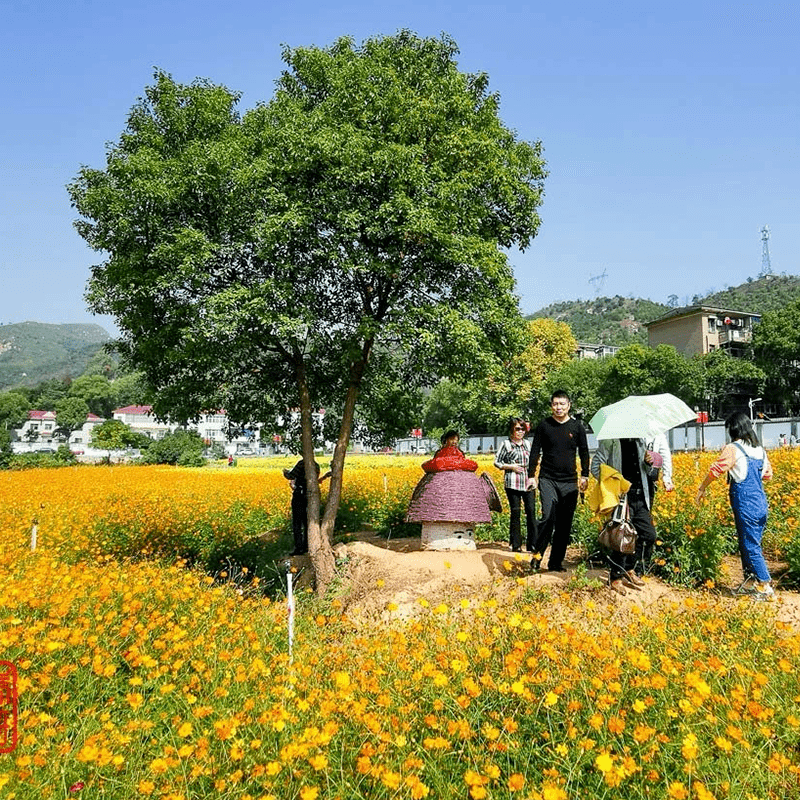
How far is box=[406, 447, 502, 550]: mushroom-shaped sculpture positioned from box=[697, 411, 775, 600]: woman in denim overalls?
3366mm

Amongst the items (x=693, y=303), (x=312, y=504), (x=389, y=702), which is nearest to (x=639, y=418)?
(x=389, y=702)

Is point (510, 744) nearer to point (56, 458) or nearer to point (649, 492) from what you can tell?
point (649, 492)

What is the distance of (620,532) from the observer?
6781mm

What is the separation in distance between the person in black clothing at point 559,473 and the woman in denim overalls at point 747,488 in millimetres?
1479

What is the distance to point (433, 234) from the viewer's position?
817 centimetres

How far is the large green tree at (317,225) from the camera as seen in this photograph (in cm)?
827

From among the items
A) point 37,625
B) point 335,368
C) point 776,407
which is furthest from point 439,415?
point 37,625

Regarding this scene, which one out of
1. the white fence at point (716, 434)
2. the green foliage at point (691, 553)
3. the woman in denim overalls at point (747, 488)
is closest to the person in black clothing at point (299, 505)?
the green foliage at point (691, 553)

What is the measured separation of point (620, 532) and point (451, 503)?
2903mm

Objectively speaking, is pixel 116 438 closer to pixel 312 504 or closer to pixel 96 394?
pixel 312 504

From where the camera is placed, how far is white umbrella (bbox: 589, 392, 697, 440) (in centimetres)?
694

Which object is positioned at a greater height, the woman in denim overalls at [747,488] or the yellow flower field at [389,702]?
the woman in denim overalls at [747,488]

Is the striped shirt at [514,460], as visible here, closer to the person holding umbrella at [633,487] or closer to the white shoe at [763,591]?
the person holding umbrella at [633,487]

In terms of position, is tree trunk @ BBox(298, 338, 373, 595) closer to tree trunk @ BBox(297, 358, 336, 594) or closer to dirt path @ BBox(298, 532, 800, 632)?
tree trunk @ BBox(297, 358, 336, 594)
